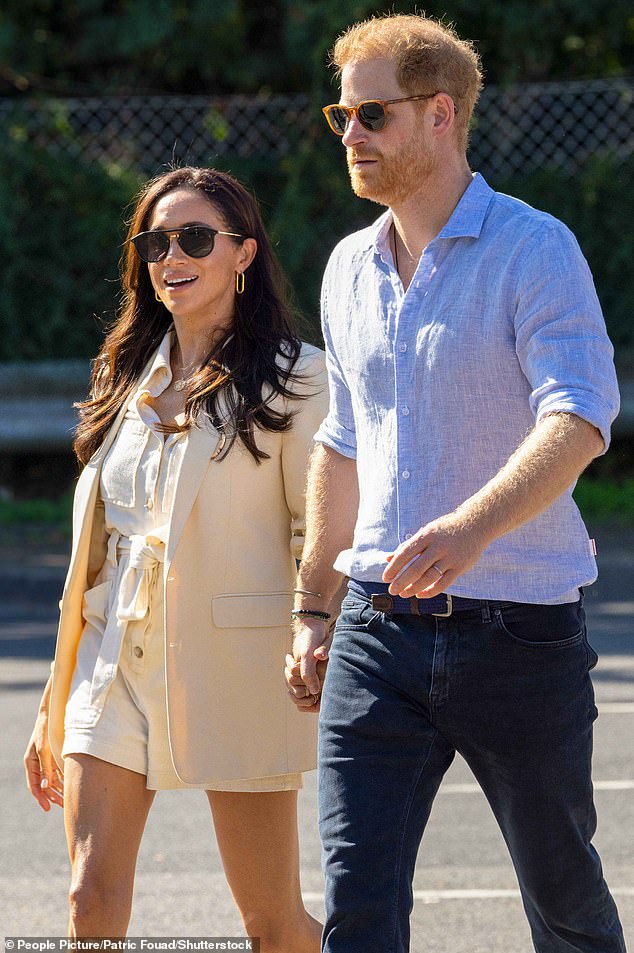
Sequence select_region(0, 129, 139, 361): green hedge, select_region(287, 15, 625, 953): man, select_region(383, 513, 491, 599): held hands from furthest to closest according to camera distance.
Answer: select_region(0, 129, 139, 361): green hedge
select_region(287, 15, 625, 953): man
select_region(383, 513, 491, 599): held hands

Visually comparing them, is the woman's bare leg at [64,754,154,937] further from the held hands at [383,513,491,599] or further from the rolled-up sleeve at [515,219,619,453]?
the rolled-up sleeve at [515,219,619,453]

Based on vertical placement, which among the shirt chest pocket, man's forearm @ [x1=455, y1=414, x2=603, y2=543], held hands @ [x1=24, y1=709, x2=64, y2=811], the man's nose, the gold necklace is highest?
the man's nose

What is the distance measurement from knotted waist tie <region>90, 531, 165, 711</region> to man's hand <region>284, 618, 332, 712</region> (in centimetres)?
43

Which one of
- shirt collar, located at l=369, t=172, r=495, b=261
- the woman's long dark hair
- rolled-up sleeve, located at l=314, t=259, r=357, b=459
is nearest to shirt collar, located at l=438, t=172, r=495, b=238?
shirt collar, located at l=369, t=172, r=495, b=261

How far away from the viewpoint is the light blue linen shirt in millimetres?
2822

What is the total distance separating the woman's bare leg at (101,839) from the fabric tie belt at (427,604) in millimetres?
832

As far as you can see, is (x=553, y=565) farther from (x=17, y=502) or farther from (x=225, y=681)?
(x=17, y=502)

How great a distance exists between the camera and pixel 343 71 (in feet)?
10.4

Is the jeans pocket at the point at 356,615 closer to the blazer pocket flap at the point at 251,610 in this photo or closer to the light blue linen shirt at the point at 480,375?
the light blue linen shirt at the point at 480,375

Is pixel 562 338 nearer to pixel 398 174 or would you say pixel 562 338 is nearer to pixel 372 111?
pixel 398 174

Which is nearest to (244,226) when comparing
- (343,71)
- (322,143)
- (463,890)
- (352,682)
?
(343,71)

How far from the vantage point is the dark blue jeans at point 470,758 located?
2934 mm

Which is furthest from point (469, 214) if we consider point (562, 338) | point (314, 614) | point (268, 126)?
point (268, 126)

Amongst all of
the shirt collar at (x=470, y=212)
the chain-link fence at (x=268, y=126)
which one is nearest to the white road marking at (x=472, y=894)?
the shirt collar at (x=470, y=212)
